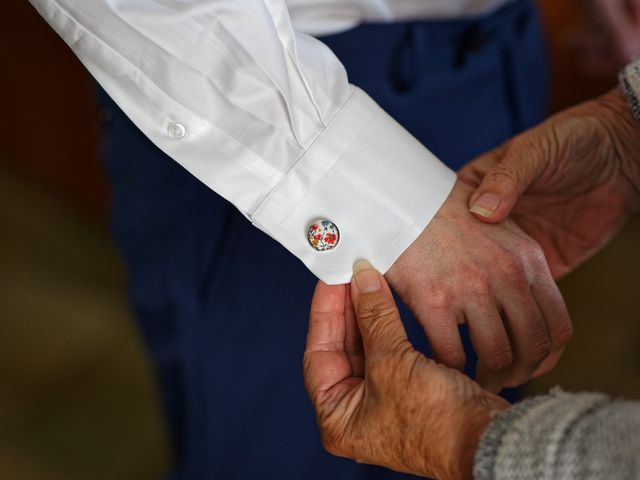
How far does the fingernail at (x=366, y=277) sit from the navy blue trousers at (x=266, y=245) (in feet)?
0.46

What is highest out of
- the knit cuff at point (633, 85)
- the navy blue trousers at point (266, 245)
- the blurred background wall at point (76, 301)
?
the knit cuff at point (633, 85)

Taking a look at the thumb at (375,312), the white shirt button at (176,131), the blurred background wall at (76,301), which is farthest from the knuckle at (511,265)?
the blurred background wall at (76,301)

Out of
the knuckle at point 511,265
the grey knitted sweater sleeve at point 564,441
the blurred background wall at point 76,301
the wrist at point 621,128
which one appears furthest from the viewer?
the blurred background wall at point 76,301

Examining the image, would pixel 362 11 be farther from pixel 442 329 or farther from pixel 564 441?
pixel 564 441

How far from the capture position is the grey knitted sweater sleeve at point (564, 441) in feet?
A: 1.49

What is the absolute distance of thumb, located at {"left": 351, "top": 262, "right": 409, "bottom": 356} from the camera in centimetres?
63

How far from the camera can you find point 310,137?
649 mm

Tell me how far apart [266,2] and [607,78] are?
4.22ft

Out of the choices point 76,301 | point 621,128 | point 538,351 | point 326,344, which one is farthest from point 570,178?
point 76,301

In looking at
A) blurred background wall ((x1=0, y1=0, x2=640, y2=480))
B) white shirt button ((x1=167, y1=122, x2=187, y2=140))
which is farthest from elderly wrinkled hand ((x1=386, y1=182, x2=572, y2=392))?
blurred background wall ((x1=0, y1=0, x2=640, y2=480))

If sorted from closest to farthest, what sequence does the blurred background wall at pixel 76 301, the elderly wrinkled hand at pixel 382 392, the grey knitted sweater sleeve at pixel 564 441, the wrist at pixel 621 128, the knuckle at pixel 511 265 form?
the grey knitted sweater sleeve at pixel 564 441 → the elderly wrinkled hand at pixel 382 392 → the knuckle at pixel 511 265 → the wrist at pixel 621 128 → the blurred background wall at pixel 76 301

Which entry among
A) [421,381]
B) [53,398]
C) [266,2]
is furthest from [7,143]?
[421,381]

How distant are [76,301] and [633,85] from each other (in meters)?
1.40

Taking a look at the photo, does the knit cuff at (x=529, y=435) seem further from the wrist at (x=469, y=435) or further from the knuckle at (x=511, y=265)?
the knuckle at (x=511, y=265)
